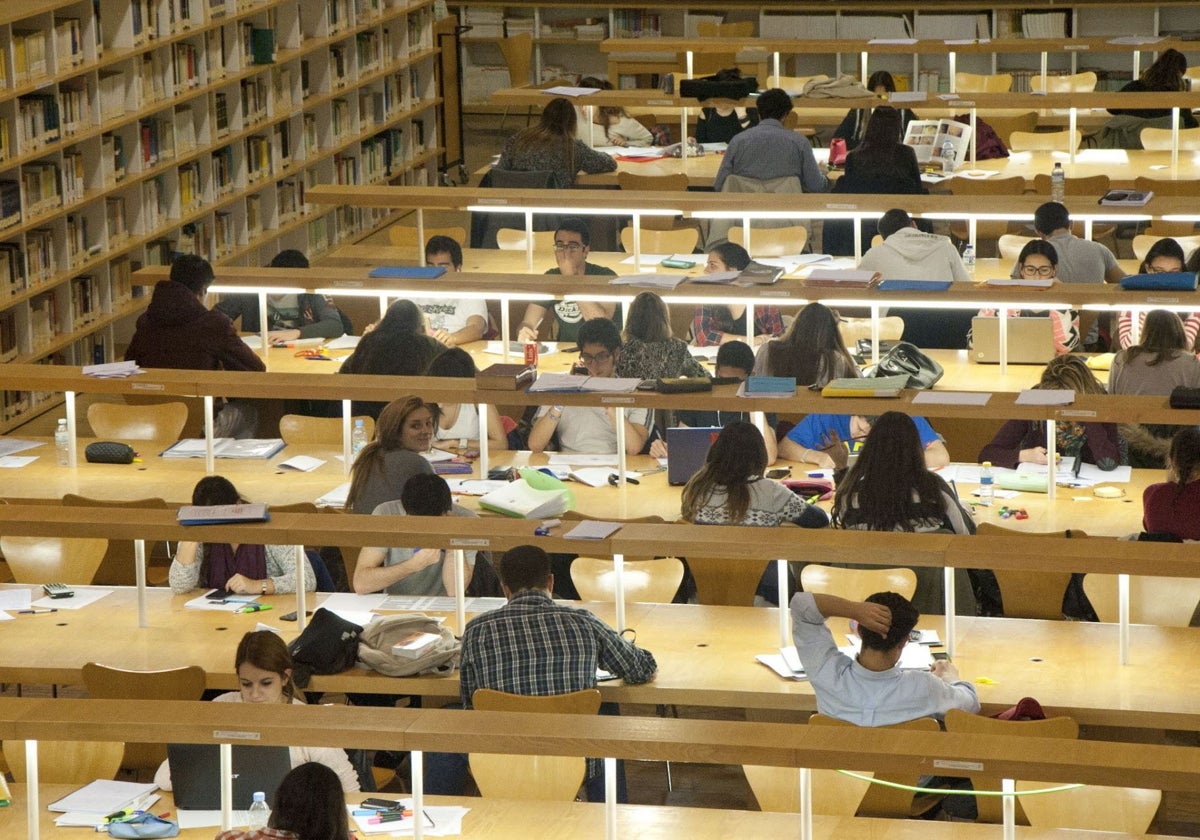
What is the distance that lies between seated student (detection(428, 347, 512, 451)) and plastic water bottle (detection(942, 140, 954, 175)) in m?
4.11

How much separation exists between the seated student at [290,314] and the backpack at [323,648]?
3.48 meters

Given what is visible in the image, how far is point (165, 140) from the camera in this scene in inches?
408

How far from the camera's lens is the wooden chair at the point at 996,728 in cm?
460

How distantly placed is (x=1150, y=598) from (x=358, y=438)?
3.05 m

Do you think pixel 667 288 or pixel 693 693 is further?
pixel 667 288

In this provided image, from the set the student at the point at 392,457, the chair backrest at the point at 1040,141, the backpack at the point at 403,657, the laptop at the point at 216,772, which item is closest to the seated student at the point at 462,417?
the student at the point at 392,457

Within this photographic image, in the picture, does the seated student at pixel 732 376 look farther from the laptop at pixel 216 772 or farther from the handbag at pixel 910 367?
the laptop at pixel 216 772

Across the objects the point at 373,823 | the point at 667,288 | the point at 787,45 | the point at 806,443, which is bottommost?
the point at 373,823

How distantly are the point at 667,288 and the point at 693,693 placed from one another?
2.78 meters

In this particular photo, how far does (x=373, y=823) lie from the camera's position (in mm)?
4531

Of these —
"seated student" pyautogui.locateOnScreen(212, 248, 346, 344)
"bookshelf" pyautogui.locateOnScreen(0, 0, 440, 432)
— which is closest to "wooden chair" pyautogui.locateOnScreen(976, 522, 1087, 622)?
"seated student" pyautogui.locateOnScreen(212, 248, 346, 344)

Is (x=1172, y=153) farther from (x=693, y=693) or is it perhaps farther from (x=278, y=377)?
(x=693, y=693)

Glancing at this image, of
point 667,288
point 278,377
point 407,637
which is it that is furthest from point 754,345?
point 407,637

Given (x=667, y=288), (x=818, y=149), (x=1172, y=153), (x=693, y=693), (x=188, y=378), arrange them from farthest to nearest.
→ (x=818, y=149), (x=1172, y=153), (x=667, y=288), (x=188, y=378), (x=693, y=693)
